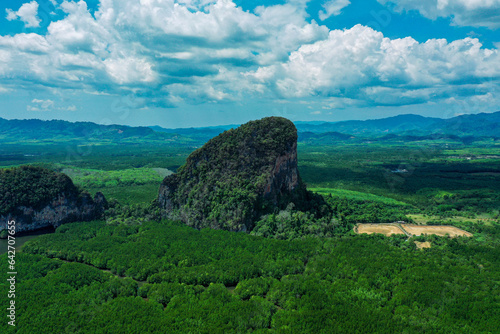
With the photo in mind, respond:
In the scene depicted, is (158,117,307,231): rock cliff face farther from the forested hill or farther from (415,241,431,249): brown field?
→ (415,241,431,249): brown field

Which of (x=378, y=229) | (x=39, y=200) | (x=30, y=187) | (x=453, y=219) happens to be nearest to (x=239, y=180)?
(x=378, y=229)

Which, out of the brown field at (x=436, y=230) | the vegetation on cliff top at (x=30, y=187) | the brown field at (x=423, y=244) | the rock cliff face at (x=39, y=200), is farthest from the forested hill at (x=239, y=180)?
the brown field at (x=423, y=244)

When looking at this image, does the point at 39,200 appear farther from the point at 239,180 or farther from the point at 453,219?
the point at 453,219

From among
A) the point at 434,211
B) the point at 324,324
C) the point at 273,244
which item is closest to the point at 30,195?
the point at 273,244

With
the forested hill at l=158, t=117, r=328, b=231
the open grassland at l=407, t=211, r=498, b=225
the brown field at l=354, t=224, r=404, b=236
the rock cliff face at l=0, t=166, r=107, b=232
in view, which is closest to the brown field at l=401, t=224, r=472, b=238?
the brown field at l=354, t=224, r=404, b=236

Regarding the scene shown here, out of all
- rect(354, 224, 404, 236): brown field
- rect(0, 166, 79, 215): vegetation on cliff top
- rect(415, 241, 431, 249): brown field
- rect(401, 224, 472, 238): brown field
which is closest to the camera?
rect(415, 241, 431, 249): brown field

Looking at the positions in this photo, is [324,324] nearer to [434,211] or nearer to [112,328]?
[112,328]
